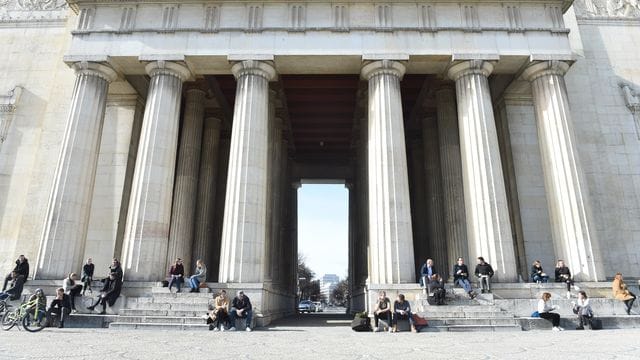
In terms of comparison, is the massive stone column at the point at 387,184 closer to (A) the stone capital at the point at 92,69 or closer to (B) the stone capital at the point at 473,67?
(B) the stone capital at the point at 473,67

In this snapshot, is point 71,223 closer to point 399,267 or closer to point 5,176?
point 5,176

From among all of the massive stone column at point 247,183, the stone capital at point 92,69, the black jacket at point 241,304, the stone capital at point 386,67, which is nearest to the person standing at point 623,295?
the stone capital at point 386,67

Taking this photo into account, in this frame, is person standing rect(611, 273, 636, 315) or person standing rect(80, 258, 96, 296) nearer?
person standing rect(611, 273, 636, 315)

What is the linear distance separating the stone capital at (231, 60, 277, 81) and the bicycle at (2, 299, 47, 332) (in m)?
14.4

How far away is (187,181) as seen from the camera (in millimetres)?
27266

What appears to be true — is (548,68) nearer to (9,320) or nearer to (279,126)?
(279,126)

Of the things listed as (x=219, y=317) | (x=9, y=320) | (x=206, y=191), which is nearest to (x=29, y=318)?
(x=9, y=320)

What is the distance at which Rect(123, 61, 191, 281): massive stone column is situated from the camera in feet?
66.2

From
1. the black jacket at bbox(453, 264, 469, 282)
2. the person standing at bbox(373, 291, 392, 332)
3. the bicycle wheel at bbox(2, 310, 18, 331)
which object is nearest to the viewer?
the bicycle wheel at bbox(2, 310, 18, 331)

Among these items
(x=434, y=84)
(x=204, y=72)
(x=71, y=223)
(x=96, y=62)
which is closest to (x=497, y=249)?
(x=434, y=84)

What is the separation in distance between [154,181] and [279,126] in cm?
1211

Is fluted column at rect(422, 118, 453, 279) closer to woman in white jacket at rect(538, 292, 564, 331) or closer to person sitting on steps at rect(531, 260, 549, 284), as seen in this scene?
person sitting on steps at rect(531, 260, 549, 284)

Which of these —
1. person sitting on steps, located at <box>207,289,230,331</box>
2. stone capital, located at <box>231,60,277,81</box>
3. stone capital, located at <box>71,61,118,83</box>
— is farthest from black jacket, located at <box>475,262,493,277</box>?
stone capital, located at <box>71,61,118,83</box>

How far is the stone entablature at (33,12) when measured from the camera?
29.3 metres
